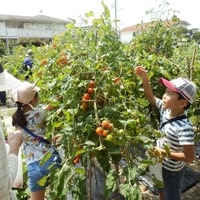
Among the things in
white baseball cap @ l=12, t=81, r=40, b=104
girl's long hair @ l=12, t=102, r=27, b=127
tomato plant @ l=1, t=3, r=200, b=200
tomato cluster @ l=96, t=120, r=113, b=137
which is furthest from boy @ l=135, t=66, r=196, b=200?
girl's long hair @ l=12, t=102, r=27, b=127

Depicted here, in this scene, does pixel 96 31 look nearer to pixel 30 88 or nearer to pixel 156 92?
pixel 30 88

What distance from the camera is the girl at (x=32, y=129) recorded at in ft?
6.20

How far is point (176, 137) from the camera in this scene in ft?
5.54

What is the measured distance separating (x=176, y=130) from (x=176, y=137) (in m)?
0.06

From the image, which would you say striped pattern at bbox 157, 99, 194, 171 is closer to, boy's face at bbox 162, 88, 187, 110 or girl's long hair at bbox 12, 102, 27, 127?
boy's face at bbox 162, 88, 187, 110

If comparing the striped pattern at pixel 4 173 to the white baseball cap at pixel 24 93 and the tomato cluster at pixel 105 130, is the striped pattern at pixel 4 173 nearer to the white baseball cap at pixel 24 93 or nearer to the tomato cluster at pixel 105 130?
the tomato cluster at pixel 105 130

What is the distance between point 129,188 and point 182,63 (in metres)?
1.83

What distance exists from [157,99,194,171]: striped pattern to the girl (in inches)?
34.1

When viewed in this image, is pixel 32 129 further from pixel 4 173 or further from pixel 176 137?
pixel 176 137

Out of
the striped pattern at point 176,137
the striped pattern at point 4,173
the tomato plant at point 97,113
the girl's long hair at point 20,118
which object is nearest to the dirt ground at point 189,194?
the striped pattern at point 176,137

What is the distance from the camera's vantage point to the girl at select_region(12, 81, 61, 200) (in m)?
1.89

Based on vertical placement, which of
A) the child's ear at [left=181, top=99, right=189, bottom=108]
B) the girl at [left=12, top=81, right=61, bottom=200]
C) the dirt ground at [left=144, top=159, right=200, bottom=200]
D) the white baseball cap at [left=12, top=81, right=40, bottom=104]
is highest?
the white baseball cap at [left=12, top=81, right=40, bottom=104]

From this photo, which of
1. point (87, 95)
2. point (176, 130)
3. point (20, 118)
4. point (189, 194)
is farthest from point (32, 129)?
point (189, 194)

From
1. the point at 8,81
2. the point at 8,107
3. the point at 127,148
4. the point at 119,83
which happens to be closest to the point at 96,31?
the point at 119,83
